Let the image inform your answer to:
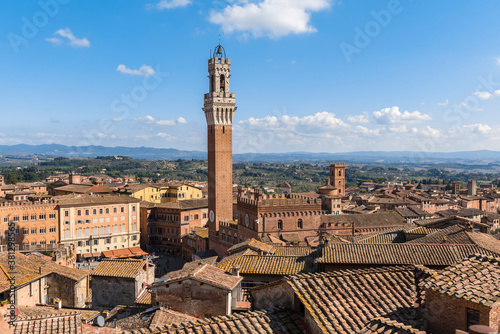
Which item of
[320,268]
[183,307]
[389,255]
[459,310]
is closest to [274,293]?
[183,307]

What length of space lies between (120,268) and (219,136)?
40414 mm

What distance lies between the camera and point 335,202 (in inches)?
3425

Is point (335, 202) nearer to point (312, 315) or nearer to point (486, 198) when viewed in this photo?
point (486, 198)

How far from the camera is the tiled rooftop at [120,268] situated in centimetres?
2059

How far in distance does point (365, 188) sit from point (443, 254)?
584 feet

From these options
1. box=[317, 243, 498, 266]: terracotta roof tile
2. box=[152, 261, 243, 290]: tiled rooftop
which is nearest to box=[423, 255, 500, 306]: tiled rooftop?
box=[152, 261, 243, 290]: tiled rooftop

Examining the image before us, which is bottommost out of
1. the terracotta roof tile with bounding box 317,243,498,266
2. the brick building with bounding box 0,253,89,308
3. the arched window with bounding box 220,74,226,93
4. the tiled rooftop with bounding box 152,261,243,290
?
the brick building with bounding box 0,253,89,308

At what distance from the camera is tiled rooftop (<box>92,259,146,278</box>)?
20594mm

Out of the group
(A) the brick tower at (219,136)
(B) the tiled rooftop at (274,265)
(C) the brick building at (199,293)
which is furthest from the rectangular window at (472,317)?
(A) the brick tower at (219,136)

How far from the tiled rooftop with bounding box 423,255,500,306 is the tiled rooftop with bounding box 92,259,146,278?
51.2 ft

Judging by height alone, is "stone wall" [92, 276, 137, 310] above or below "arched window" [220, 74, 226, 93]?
below

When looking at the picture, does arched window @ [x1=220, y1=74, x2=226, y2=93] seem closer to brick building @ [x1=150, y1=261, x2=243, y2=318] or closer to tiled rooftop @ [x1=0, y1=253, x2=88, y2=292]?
tiled rooftop @ [x1=0, y1=253, x2=88, y2=292]

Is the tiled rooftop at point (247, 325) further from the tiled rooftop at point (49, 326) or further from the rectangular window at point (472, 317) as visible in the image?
the tiled rooftop at point (49, 326)

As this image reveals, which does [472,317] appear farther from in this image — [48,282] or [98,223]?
[98,223]
